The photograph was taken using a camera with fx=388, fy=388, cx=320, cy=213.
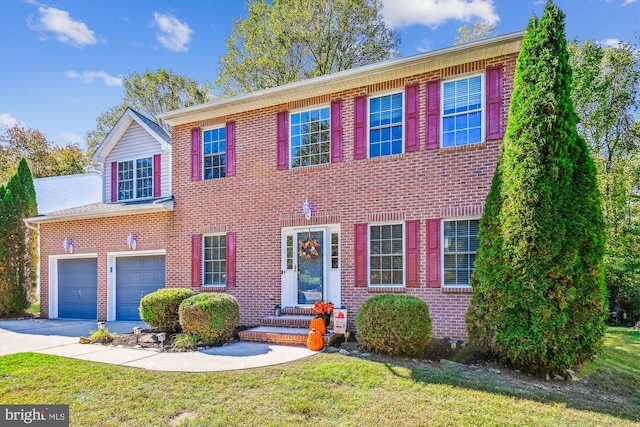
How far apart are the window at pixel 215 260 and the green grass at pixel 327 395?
14.5 ft

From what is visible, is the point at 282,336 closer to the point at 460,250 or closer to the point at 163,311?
the point at 163,311

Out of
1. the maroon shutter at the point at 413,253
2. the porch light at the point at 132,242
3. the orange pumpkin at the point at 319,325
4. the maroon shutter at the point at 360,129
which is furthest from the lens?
the porch light at the point at 132,242

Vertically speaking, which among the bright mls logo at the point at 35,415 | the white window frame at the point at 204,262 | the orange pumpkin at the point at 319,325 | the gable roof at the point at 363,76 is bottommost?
the bright mls logo at the point at 35,415

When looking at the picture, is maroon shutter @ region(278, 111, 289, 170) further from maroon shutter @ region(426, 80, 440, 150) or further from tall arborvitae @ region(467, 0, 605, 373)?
tall arborvitae @ region(467, 0, 605, 373)

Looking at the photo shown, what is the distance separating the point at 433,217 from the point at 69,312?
40.4 ft

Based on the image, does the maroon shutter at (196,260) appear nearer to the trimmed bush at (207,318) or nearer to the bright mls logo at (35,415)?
the trimmed bush at (207,318)

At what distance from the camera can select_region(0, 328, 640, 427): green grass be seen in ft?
14.5

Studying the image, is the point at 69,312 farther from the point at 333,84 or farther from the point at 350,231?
the point at 333,84

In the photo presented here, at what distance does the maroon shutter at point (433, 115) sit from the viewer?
8375 millimetres

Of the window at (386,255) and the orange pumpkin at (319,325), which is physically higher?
the window at (386,255)

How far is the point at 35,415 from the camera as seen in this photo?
188 inches

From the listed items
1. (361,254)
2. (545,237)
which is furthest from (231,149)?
(545,237)

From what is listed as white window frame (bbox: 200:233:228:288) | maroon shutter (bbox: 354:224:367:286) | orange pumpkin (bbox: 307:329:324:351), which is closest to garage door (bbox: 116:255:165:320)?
white window frame (bbox: 200:233:228:288)

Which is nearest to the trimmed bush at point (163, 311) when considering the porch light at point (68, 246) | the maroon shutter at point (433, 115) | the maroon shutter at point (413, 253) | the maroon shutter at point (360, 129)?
the maroon shutter at point (413, 253)
